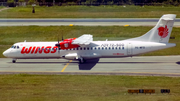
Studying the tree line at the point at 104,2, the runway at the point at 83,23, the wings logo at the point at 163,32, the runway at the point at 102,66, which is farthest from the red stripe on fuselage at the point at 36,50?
the tree line at the point at 104,2

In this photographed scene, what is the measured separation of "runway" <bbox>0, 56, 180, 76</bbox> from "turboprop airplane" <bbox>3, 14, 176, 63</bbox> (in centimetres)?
106

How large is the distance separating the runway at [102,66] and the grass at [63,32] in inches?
505

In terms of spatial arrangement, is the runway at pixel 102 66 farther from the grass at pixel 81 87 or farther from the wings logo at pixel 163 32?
the wings logo at pixel 163 32

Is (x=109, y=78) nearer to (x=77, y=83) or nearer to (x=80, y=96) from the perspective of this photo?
(x=77, y=83)

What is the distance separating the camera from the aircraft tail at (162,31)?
29.5 metres

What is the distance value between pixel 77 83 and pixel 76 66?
23.2 feet

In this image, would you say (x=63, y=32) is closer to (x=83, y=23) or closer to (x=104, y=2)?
(x=83, y=23)

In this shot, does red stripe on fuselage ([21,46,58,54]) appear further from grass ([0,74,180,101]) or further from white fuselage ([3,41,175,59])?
grass ([0,74,180,101])

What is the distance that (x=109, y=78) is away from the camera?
82.3ft

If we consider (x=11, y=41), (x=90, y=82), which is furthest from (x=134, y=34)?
(x=90, y=82)

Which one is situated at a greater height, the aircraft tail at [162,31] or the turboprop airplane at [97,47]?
the aircraft tail at [162,31]

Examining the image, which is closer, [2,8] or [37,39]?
[37,39]

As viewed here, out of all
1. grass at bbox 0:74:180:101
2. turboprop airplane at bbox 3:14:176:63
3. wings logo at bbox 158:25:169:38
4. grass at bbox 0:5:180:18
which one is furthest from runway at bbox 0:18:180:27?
grass at bbox 0:74:180:101

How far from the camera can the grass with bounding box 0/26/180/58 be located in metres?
47.2
